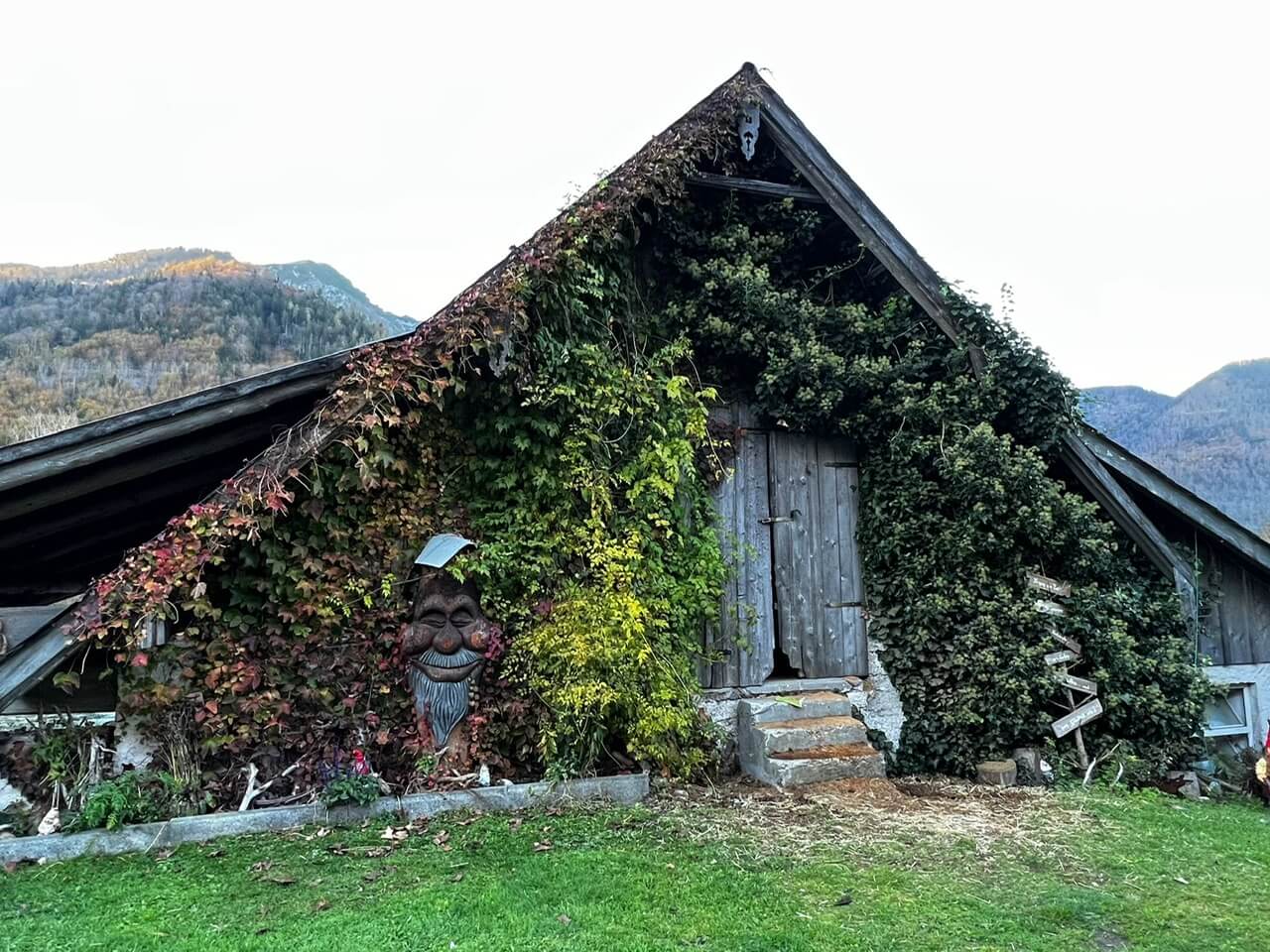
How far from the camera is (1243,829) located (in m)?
5.72

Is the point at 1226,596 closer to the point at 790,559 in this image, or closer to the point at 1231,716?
the point at 1231,716

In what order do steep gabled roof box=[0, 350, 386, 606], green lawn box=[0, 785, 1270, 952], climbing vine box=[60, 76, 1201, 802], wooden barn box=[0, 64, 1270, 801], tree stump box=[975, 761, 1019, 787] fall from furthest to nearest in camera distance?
1. wooden barn box=[0, 64, 1270, 801]
2. tree stump box=[975, 761, 1019, 787]
3. climbing vine box=[60, 76, 1201, 802]
4. steep gabled roof box=[0, 350, 386, 606]
5. green lawn box=[0, 785, 1270, 952]

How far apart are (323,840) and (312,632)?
55.7 inches

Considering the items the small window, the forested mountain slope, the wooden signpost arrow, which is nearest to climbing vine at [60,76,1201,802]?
the wooden signpost arrow

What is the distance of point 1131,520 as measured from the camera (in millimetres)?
7316

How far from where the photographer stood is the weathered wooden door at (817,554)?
744cm

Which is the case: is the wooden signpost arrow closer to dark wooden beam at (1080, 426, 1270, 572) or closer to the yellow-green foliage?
dark wooden beam at (1080, 426, 1270, 572)

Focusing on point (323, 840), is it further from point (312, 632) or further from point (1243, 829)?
point (1243, 829)

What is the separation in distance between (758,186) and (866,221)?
1.05 m

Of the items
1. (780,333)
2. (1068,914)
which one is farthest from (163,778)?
(780,333)

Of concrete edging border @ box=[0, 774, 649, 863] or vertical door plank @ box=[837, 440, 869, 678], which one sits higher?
vertical door plank @ box=[837, 440, 869, 678]

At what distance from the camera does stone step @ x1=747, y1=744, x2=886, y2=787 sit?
6.12 meters

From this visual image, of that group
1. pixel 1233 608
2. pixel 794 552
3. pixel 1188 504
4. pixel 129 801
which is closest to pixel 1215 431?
pixel 1233 608

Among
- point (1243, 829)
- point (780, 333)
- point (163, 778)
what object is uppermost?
point (780, 333)
